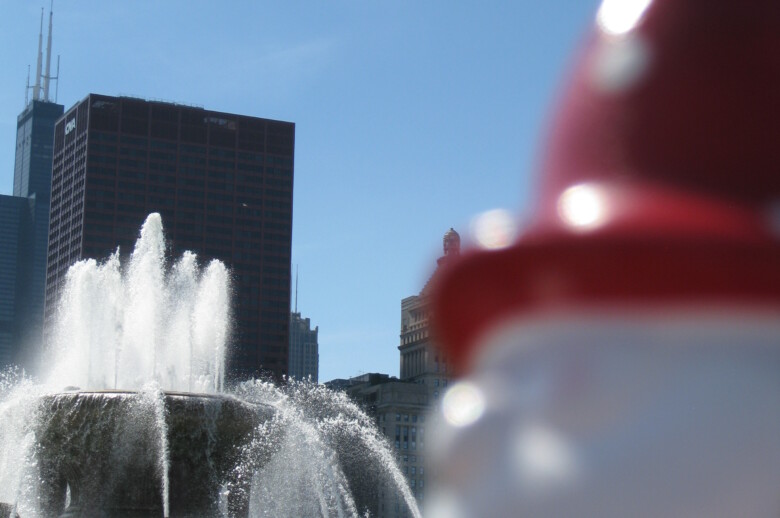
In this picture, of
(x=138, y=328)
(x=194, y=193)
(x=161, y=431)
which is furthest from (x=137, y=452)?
(x=194, y=193)

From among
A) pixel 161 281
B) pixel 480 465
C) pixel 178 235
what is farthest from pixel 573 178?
pixel 178 235

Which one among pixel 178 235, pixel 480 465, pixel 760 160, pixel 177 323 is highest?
pixel 178 235

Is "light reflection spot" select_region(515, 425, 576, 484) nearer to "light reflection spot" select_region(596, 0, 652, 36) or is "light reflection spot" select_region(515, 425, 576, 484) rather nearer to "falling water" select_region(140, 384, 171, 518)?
"light reflection spot" select_region(596, 0, 652, 36)

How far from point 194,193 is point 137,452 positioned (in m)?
110

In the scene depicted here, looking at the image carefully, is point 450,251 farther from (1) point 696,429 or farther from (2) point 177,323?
(2) point 177,323

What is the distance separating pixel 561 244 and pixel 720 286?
150mm

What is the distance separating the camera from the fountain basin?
16953mm

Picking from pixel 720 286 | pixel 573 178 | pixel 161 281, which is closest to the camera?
pixel 720 286

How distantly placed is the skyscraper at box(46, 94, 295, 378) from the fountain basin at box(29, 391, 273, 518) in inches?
4007

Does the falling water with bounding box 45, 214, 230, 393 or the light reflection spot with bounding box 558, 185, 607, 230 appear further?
the falling water with bounding box 45, 214, 230, 393

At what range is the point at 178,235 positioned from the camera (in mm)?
123250

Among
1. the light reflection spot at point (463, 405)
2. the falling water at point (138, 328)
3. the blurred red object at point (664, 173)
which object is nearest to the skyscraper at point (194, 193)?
the falling water at point (138, 328)

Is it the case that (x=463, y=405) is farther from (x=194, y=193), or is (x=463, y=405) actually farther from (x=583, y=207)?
(x=194, y=193)

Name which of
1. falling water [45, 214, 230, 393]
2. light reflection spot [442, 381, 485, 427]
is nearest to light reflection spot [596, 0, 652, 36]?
light reflection spot [442, 381, 485, 427]
